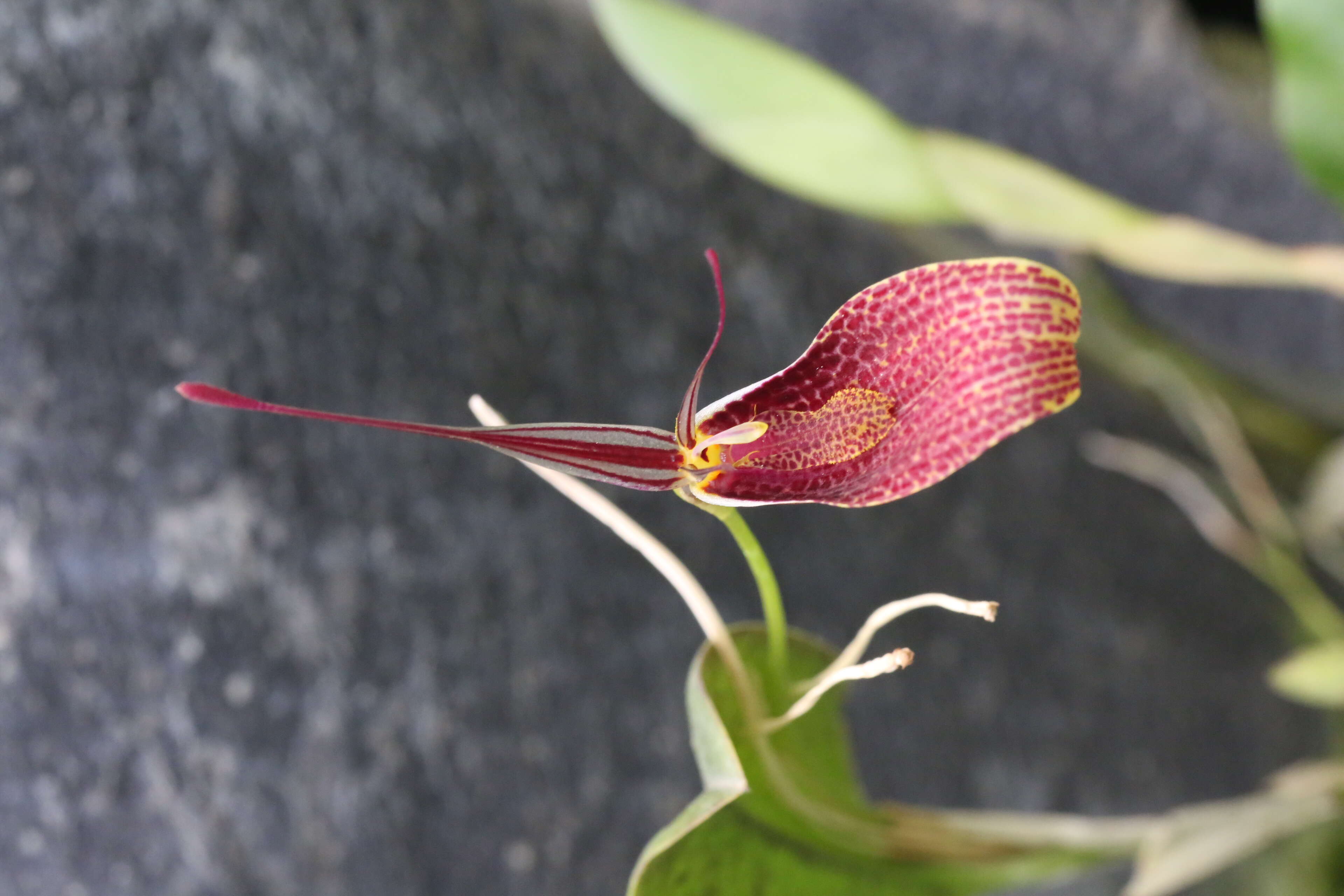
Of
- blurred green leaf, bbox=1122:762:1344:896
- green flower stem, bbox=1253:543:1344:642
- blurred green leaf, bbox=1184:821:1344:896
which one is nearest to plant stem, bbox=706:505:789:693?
blurred green leaf, bbox=1122:762:1344:896

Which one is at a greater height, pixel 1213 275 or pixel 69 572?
pixel 1213 275

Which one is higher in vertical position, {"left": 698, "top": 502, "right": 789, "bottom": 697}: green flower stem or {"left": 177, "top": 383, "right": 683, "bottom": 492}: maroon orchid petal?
{"left": 177, "top": 383, "right": 683, "bottom": 492}: maroon orchid petal

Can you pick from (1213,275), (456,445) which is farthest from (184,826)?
(1213,275)

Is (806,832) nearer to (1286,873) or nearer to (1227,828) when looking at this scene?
(1227,828)

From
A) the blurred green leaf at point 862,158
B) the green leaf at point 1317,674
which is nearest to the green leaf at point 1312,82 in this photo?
the blurred green leaf at point 862,158

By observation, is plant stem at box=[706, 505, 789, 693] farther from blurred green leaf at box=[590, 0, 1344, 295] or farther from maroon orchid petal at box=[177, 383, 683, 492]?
blurred green leaf at box=[590, 0, 1344, 295]

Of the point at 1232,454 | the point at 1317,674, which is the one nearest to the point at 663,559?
the point at 1317,674

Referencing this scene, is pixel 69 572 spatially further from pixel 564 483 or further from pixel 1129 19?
pixel 1129 19
